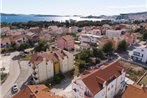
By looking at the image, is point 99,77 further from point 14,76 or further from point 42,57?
point 14,76

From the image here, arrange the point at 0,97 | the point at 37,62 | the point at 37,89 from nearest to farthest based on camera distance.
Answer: the point at 37,89 → the point at 0,97 → the point at 37,62

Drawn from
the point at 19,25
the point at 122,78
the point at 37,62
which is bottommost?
the point at 122,78

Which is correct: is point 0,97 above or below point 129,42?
below

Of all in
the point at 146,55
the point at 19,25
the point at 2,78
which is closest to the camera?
the point at 2,78

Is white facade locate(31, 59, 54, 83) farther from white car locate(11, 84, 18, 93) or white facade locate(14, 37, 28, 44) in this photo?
white facade locate(14, 37, 28, 44)

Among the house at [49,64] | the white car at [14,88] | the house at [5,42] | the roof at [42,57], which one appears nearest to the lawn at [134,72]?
the house at [49,64]

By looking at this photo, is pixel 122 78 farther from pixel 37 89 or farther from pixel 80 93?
pixel 37 89

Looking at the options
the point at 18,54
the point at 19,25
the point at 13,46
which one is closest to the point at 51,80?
the point at 18,54
